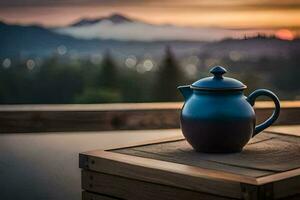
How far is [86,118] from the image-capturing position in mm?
2607

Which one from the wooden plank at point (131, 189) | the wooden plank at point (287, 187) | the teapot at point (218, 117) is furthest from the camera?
the teapot at point (218, 117)

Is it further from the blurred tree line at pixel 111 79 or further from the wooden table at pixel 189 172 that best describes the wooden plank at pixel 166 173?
the blurred tree line at pixel 111 79

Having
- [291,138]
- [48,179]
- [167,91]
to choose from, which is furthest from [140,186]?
[48,179]

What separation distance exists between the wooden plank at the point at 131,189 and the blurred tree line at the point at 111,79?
2.85ft

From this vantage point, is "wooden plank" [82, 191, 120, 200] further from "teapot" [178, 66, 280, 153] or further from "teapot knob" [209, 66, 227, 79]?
"teapot knob" [209, 66, 227, 79]

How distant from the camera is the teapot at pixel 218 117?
187 centimetres

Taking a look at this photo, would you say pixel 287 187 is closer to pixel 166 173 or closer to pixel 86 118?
pixel 166 173

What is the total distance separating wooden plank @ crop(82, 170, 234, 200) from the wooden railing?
614 millimetres

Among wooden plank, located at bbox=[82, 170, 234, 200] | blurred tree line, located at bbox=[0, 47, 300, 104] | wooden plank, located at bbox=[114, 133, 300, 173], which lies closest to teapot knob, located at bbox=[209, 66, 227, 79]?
wooden plank, located at bbox=[114, 133, 300, 173]

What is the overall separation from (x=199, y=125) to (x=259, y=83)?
3.35ft

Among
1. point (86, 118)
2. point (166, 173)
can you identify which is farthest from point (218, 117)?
point (86, 118)

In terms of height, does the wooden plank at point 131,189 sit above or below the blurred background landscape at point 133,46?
below

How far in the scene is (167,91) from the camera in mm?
2809

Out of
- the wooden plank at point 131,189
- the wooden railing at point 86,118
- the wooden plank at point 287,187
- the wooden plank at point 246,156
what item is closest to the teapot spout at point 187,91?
the wooden plank at point 246,156
